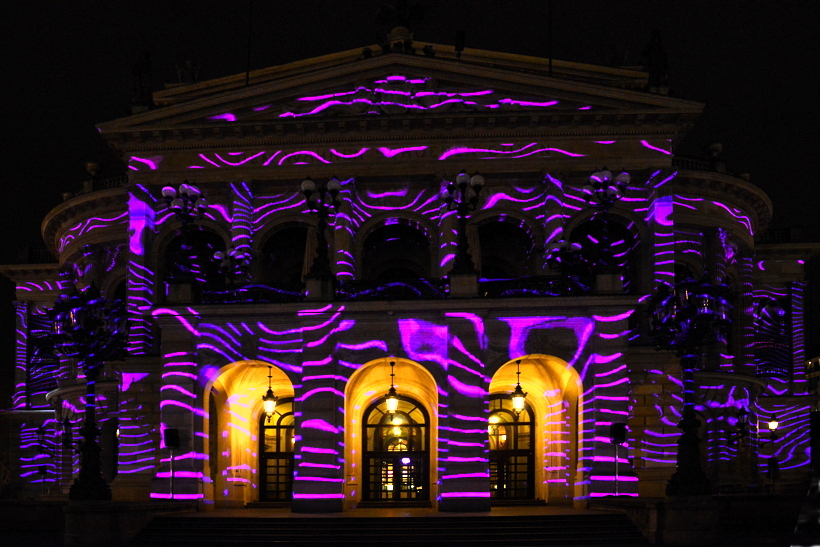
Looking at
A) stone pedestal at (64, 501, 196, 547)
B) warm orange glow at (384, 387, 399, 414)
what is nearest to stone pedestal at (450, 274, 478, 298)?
warm orange glow at (384, 387, 399, 414)

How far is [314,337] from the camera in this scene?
111 ft

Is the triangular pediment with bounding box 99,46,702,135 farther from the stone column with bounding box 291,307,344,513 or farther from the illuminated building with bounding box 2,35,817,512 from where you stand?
the stone column with bounding box 291,307,344,513

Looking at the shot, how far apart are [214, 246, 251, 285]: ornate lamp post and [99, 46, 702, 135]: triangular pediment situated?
4.72 m

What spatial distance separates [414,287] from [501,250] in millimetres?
8510

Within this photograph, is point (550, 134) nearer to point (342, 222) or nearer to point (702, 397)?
point (342, 222)

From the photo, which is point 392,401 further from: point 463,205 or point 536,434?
point 463,205

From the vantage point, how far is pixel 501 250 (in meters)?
41.6

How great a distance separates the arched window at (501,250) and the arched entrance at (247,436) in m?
9.46

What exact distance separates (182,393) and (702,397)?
66.0 feet

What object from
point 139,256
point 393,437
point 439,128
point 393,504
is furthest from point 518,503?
point 139,256

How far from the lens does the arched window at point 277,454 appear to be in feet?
123

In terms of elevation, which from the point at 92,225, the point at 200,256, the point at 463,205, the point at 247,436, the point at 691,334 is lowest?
the point at 247,436

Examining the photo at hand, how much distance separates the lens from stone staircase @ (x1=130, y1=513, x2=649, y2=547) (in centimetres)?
2717

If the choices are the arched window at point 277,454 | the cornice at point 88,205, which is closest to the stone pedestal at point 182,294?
the arched window at point 277,454
